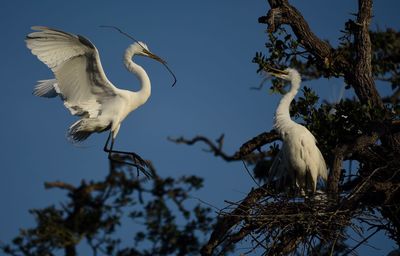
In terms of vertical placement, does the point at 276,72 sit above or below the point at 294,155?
above

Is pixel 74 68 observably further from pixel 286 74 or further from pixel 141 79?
pixel 286 74

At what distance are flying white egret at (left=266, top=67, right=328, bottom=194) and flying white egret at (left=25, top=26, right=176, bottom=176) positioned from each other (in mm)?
1847

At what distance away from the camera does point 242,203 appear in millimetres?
5305

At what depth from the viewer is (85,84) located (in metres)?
7.38

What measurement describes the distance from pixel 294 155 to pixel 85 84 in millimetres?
2453

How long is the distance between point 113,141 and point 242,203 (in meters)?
3.17

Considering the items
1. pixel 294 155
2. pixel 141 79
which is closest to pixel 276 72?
pixel 294 155

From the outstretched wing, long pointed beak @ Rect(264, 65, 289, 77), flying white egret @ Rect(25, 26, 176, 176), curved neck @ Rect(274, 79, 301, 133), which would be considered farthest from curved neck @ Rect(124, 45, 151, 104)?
curved neck @ Rect(274, 79, 301, 133)

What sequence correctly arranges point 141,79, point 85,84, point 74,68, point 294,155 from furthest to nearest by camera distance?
point 141,79 < point 85,84 < point 74,68 < point 294,155

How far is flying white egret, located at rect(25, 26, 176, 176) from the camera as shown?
681 cm

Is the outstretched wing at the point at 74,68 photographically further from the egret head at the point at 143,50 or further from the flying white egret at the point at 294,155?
the flying white egret at the point at 294,155

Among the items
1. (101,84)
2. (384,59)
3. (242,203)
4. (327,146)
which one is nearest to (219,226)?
(242,203)

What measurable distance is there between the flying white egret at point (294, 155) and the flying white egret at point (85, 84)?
1847 mm

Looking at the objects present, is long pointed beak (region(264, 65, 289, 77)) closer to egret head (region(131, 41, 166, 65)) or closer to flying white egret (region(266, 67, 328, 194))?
flying white egret (region(266, 67, 328, 194))
